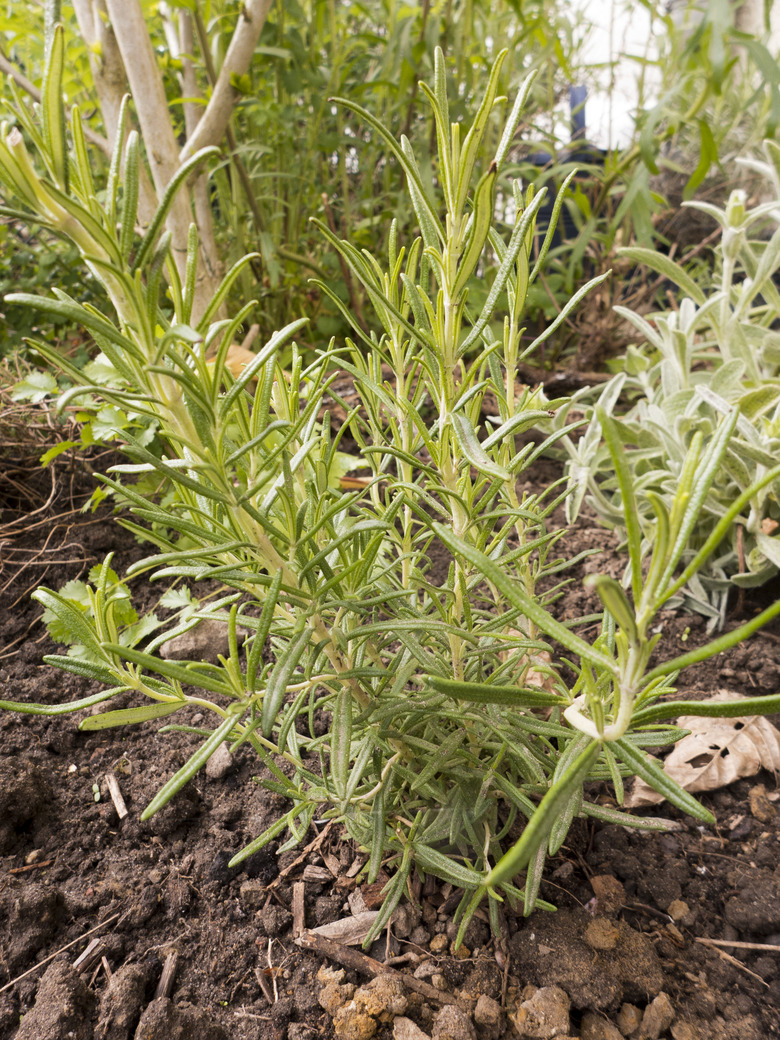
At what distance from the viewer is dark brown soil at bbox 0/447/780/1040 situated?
93cm

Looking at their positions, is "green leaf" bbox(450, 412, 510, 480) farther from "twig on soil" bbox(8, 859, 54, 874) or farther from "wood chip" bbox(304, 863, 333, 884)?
"twig on soil" bbox(8, 859, 54, 874)

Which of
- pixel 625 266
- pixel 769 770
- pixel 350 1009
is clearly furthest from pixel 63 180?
pixel 625 266

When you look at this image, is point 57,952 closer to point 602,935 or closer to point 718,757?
→ point 602,935

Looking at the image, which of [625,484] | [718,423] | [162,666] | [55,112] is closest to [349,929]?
[162,666]

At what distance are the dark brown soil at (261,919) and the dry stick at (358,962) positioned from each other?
0.6 inches

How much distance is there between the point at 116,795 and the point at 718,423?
1535mm

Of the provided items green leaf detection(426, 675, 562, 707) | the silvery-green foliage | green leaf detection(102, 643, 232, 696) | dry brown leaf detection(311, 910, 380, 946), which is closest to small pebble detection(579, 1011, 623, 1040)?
dry brown leaf detection(311, 910, 380, 946)

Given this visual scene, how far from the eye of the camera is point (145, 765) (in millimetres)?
1335

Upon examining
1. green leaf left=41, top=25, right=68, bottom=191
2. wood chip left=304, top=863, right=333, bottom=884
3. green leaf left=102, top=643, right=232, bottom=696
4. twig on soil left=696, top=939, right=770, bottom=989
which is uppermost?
green leaf left=41, top=25, right=68, bottom=191

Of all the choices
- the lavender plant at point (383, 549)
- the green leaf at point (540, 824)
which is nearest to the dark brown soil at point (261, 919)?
the lavender plant at point (383, 549)

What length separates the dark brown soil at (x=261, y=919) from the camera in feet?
3.06

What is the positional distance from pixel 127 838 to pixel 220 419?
3.04ft

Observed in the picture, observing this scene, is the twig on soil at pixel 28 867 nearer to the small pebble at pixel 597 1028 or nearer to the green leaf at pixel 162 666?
the green leaf at pixel 162 666

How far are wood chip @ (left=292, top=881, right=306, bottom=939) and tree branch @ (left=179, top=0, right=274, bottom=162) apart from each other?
2.02 meters
